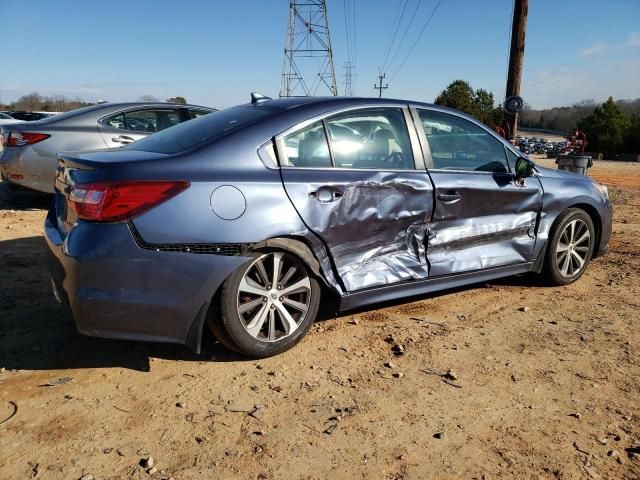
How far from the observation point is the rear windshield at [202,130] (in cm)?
326

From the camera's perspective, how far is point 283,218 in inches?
122

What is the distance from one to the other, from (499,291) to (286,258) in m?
2.29

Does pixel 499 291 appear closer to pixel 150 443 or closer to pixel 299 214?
pixel 299 214

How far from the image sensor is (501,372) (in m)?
3.17

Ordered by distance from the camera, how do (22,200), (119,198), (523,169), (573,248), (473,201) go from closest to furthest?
1. (119,198)
2. (473,201)
3. (523,169)
4. (573,248)
5. (22,200)

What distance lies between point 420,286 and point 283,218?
125cm

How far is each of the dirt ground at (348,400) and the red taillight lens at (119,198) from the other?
0.95 meters

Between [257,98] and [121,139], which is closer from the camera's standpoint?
[257,98]

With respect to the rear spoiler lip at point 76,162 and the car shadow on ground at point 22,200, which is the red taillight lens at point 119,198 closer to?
the rear spoiler lip at point 76,162

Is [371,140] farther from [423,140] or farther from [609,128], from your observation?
[609,128]

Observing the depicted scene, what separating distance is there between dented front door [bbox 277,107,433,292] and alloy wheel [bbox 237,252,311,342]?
271mm

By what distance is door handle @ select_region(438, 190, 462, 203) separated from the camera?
388 centimetres

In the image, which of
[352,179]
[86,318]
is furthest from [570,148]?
[86,318]

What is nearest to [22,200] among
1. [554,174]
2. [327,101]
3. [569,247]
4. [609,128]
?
[327,101]
